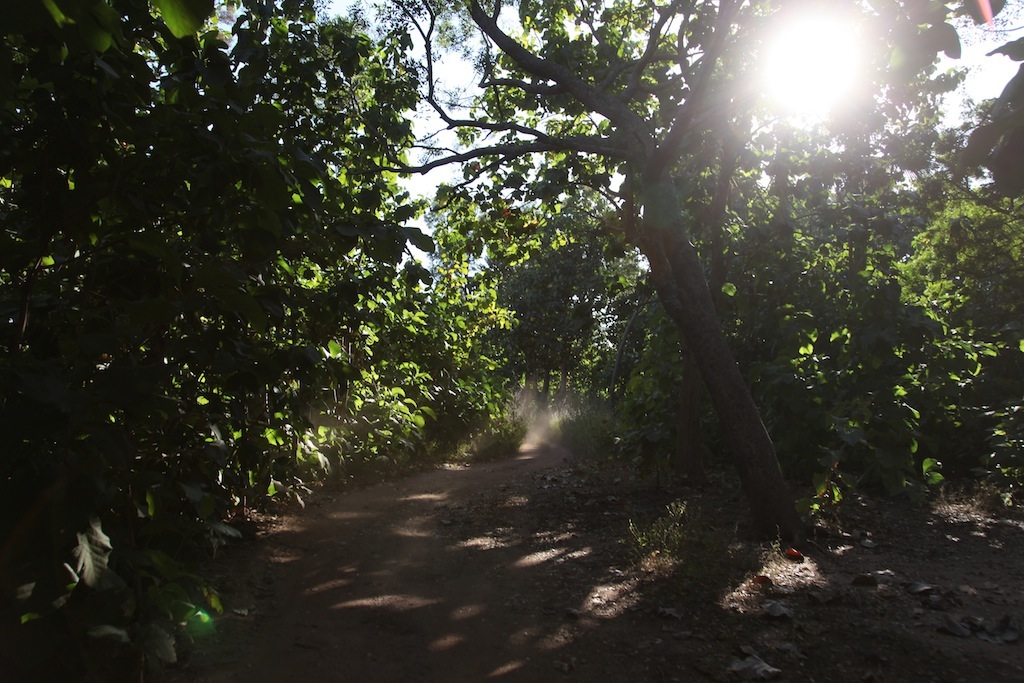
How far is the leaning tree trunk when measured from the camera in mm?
5711

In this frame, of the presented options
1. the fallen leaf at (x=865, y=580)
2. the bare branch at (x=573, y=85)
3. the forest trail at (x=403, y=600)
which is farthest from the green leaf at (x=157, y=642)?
the bare branch at (x=573, y=85)

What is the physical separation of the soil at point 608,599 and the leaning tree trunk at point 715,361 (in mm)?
346

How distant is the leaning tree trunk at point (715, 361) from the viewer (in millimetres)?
5711

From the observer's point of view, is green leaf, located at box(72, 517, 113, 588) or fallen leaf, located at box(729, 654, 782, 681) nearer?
green leaf, located at box(72, 517, 113, 588)

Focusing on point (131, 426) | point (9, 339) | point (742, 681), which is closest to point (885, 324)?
point (742, 681)

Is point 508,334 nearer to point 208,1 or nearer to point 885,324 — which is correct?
point 885,324

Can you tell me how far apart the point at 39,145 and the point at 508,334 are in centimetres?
2063

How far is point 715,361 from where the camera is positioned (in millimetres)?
6016

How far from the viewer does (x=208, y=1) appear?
1.29 metres

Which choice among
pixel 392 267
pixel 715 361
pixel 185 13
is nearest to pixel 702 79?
pixel 715 361

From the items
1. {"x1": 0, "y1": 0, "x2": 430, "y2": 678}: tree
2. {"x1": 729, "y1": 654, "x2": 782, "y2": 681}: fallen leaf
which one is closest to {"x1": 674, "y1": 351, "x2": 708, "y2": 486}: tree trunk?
{"x1": 729, "y1": 654, "x2": 782, "y2": 681}: fallen leaf

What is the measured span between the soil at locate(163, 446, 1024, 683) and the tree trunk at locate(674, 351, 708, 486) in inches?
44.1

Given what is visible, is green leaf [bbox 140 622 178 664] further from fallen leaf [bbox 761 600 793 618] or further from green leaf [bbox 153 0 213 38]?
fallen leaf [bbox 761 600 793 618]

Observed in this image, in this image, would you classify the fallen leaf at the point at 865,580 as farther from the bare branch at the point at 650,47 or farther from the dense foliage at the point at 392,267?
the bare branch at the point at 650,47
